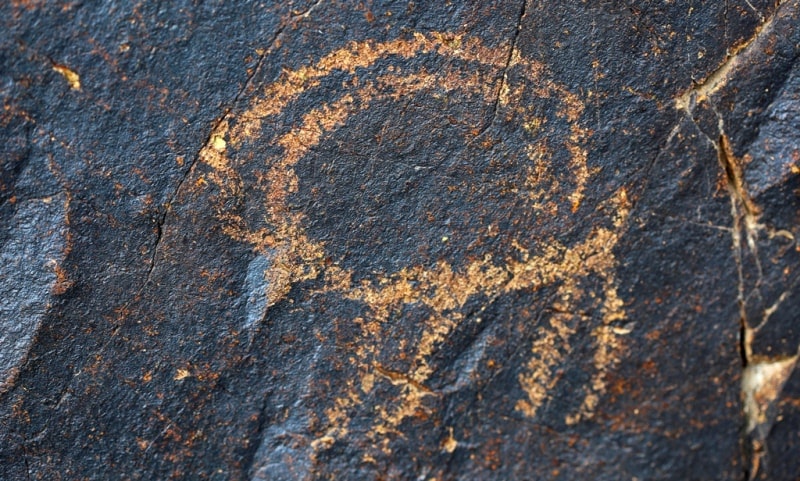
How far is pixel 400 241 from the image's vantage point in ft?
4.52

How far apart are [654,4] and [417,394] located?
33.7 inches

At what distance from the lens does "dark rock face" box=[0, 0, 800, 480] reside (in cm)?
132

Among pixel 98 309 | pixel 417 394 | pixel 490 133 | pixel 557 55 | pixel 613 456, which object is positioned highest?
pixel 557 55

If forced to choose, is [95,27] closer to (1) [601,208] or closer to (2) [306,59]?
(2) [306,59]

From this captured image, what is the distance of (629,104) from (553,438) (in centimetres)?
63

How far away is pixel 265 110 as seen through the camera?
1363mm

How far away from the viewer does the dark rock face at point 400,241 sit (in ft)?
4.34

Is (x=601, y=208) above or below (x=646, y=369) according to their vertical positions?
above

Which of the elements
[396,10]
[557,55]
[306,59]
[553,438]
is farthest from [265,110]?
[553,438]

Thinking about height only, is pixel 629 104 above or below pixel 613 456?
above

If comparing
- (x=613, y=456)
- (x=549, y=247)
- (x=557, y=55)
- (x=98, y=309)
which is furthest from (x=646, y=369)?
(x=98, y=309)

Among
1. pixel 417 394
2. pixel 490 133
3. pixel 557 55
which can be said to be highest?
pixel 557 55

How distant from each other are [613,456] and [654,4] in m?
0.84

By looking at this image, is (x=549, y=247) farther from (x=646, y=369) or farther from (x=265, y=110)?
(x=265, y=110)
